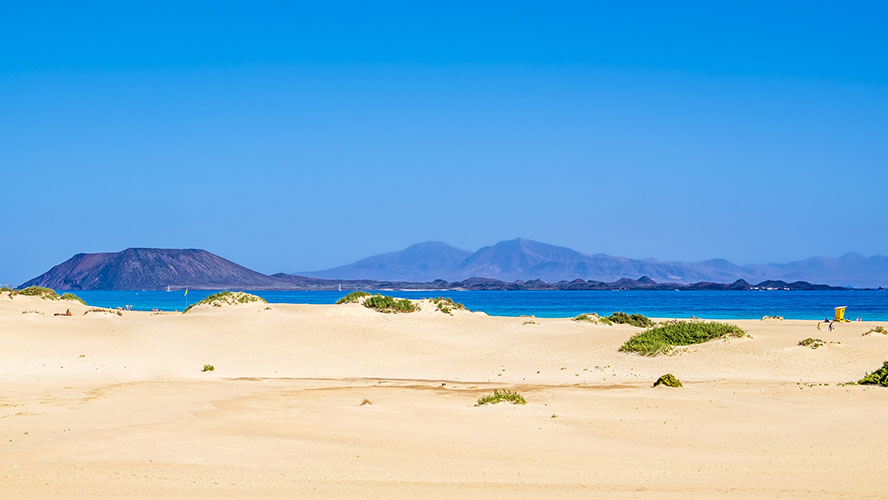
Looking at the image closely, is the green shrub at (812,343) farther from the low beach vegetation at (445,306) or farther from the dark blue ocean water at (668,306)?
the dark blue ocean water at (668,306)

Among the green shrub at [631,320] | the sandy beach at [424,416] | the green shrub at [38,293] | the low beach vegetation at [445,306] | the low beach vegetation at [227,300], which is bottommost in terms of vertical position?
the sandy beach at [424,416]

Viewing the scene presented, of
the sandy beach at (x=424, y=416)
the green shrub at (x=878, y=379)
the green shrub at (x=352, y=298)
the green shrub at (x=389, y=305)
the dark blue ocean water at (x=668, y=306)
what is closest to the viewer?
the sandy beach at (x=424, y=416)

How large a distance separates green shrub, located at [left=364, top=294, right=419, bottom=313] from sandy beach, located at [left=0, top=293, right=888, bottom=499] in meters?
9.10

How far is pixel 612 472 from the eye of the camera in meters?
11.5

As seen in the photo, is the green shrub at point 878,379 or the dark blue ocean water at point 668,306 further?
the dark blue ocean water at point 668,306

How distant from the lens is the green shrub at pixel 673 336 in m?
29.0

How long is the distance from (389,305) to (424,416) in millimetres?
28430

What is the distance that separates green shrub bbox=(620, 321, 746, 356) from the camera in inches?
1144

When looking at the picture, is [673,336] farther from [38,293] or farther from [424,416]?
[38,293]

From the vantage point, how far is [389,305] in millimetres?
45281

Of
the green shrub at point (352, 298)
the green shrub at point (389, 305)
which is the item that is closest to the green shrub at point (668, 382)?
the green shrub at point (389, 305)

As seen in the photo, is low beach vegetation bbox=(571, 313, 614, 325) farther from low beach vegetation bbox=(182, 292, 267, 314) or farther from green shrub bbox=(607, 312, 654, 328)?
low beach vegetation bbox=(182, 292, 267, 314)

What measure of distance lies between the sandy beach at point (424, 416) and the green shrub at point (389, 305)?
29.8 ft

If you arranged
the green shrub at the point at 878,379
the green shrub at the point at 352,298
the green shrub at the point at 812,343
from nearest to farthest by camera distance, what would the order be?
the green shrub at the point at 878,379 → the green shrub at the point at 812,343 → the green shrub at the point at 352,298
